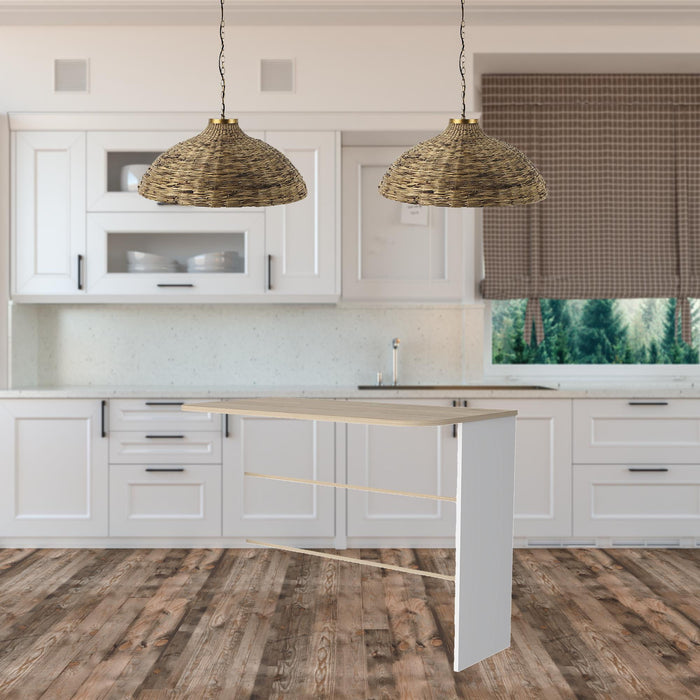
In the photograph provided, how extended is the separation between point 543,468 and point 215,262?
79.1 inches

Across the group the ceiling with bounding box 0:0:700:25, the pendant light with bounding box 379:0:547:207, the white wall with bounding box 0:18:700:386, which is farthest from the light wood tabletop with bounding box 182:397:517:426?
the ceiling with bounding box 0:0:700:25

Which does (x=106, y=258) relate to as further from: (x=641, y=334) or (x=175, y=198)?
(x=641, y=334)

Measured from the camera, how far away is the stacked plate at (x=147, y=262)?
4.31 metres

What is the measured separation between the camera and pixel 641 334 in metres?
4.91

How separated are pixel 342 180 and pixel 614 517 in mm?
2363

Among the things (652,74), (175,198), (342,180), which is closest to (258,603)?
(175,198)

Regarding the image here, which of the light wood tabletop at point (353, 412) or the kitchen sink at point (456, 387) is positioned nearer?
the light wood tabletop at point (353, 412)

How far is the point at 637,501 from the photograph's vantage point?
13.7 ft

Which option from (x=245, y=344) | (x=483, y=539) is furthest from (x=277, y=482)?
(x=483, y=539)

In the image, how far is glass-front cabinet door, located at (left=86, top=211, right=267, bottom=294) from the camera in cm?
430

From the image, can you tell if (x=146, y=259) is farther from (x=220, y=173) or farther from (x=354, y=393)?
(x=220, y=173)

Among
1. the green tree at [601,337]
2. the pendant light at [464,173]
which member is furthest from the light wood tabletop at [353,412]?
the green tree at [601,337]

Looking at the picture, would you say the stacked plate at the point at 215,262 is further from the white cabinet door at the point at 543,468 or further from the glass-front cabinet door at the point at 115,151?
the white cabinet door at the point at 543,468

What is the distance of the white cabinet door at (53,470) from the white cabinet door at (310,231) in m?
1.19
